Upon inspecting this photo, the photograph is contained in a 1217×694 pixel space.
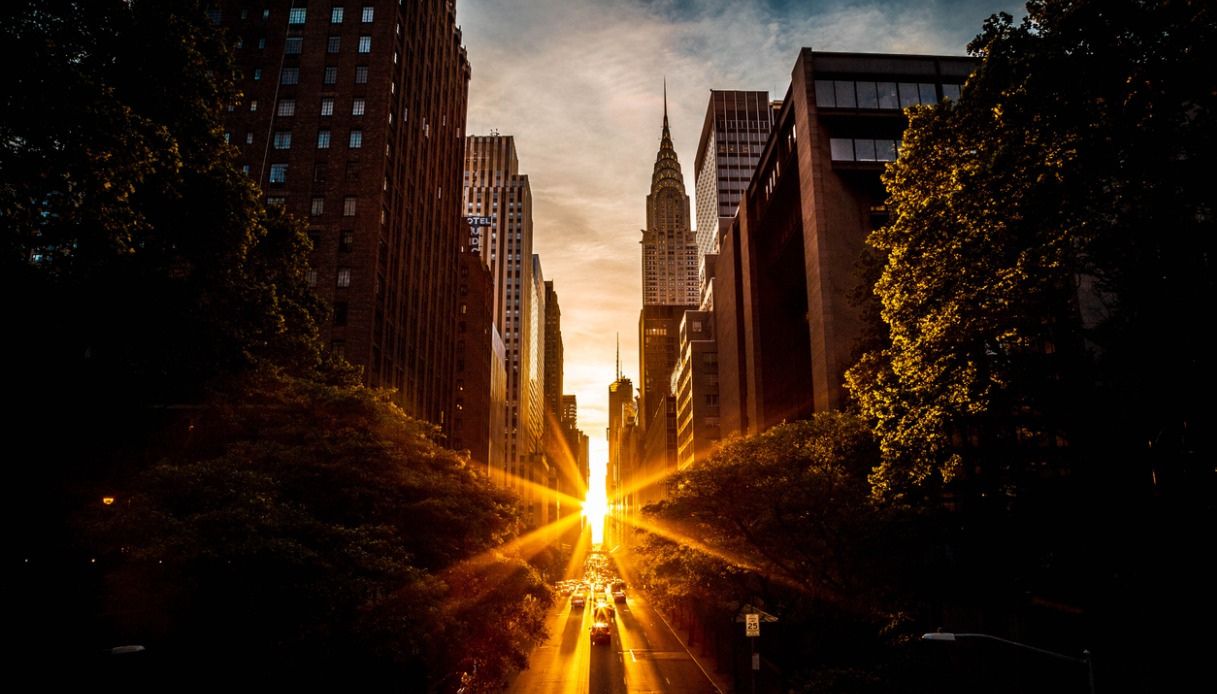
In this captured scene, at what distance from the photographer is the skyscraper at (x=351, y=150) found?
66188 mm

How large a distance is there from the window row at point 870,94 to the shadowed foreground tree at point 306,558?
39.6 m

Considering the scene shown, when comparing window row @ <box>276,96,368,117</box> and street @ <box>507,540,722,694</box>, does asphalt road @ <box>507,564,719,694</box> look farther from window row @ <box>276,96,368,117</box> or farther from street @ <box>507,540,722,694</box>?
window row @ <box>276,96,368,117</box>

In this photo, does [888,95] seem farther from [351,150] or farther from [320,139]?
[320,139]

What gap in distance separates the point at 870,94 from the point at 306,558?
4991 centimetres

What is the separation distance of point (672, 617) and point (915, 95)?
2144 inches

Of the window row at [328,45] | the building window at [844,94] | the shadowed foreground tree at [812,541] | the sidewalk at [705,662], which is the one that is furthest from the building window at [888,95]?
the window row at [328,45]

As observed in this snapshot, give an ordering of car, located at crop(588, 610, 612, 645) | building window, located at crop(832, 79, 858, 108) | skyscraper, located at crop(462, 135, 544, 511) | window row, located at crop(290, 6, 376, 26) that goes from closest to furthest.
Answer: building window, located at crop(832, 79, 858, 108)
car, located at crop(588, 610, 612, 645)
window row, located at crop(290, 6, 376, 26)
skyscraper, located at crop(462, 135, 544, 511)

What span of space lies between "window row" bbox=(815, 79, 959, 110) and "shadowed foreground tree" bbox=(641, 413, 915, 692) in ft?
96.3

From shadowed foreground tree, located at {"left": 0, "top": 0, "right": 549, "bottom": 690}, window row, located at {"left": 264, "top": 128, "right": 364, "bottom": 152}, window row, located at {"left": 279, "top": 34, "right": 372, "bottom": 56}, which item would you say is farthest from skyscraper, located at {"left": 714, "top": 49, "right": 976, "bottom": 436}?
window row, located at {"left": 279, "top": 34, "right": 372, "bottom": 56}

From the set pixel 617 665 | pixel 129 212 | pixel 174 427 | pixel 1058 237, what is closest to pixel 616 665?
pixel 617 665

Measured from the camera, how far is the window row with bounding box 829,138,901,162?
49.0m

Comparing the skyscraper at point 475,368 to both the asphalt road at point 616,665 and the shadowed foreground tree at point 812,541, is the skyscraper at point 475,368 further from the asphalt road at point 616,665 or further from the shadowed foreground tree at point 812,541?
the shadowed foreground tree at point 812,541

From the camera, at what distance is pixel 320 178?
69.2m

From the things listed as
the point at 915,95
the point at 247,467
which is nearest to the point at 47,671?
the point at 247,467
